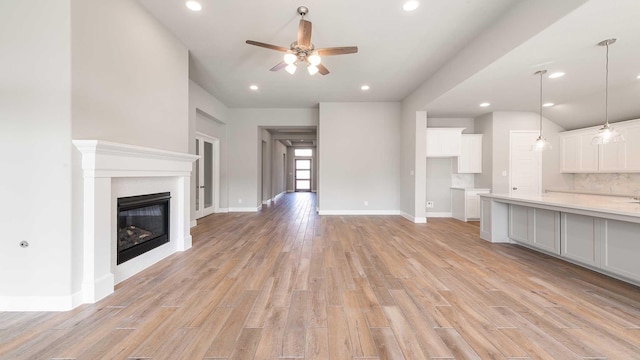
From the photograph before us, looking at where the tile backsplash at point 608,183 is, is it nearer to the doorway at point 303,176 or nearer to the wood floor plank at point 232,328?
the wood floor plank at point 232,328

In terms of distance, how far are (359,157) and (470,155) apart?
108 inches

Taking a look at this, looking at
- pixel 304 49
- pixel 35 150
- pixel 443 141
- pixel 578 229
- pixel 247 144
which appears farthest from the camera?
pixel 247 144

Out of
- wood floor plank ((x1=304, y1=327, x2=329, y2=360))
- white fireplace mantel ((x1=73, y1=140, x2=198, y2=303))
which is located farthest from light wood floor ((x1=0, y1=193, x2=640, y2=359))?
white fireplace mantel ((x1=73, y1=140, x2=198, y2=303))

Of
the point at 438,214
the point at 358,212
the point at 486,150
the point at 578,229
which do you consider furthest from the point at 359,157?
the point at 578,229

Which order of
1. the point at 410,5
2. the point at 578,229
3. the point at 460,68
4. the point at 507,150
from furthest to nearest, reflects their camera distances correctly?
the point at 507,150
the point at 460,68
the point at 578,229
the point at 410,5

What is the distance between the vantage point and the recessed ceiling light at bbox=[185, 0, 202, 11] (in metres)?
2.75

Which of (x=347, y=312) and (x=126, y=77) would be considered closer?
(x=347, y=312)

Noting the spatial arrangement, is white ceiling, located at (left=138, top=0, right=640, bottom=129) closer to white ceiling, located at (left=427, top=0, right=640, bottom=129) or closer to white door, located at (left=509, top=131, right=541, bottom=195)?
white ceiling, located at (left=427, top=0, right=640, bottom=129)

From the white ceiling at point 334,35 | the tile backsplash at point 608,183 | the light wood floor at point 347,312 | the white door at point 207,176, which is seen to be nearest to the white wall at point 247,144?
the white door at point 207,176

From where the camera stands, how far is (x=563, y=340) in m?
1.62

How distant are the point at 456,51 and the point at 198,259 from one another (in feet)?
15.7

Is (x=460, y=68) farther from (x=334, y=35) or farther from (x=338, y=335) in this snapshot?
(x=338, y=335)

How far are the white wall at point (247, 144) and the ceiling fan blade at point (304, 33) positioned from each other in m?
4.22

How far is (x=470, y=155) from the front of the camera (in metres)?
6.18
